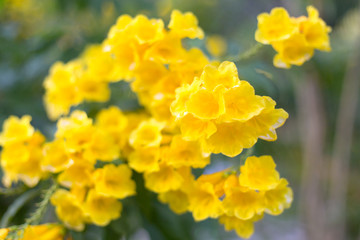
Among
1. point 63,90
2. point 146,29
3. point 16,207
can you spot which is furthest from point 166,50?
point 16,207

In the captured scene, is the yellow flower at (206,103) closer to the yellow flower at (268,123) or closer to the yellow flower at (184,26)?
the yellow flower at (268,123)

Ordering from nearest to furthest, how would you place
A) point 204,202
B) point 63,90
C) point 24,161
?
point 204,202 < point 24,161 < point 63,90

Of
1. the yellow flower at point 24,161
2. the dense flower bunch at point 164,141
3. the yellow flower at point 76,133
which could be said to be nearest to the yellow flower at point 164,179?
the dense flower bunch at point 164,141

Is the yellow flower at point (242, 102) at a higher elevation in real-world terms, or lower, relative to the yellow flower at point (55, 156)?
higher

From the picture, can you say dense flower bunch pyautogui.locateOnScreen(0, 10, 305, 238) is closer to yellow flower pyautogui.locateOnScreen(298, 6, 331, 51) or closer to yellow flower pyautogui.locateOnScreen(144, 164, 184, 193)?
yellow flower pyautogui.locateOnScreen(144, 164, 184, 193)

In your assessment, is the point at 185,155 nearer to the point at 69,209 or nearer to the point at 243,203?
the point at 243,203

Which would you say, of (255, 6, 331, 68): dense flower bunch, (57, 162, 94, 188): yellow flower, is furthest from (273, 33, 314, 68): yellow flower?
(57, 162, 94, 188): yellow flower

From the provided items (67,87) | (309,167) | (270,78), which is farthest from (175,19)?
(309,167)
